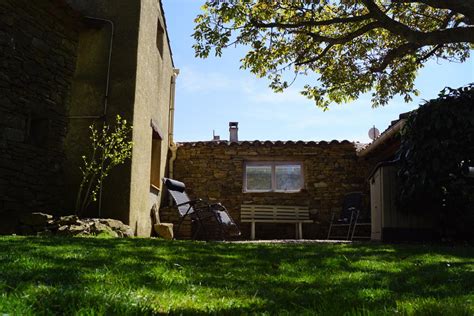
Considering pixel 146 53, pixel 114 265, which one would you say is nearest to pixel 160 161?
→ pixel 146 53

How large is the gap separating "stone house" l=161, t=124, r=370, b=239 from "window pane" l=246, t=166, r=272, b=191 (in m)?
Result: 0.03

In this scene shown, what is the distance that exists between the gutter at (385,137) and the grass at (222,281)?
14.7ft

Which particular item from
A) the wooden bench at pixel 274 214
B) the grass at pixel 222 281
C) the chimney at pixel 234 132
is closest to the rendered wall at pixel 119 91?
the grass at pixel 222 281

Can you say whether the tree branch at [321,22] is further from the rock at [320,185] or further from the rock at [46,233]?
the rock at [320,185]

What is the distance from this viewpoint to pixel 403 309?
A: 6.77 ft

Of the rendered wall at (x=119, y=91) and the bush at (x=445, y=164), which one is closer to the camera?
the bush at (x=445, y=164)

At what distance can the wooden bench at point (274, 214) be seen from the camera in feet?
39.2

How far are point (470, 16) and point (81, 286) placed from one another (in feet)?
11.6

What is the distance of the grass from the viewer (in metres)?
2.00

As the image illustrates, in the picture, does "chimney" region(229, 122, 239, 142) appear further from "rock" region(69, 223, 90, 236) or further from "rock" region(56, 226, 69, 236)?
A: "rock" region(56, 226, 69, 236)

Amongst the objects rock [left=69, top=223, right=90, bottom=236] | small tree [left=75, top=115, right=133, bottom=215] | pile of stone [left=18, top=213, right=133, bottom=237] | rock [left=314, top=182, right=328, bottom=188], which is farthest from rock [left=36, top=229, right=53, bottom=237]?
rock [left=314, top=182, right=328, bottom=188]

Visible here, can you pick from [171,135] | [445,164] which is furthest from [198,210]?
[445,164]

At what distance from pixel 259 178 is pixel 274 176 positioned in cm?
40

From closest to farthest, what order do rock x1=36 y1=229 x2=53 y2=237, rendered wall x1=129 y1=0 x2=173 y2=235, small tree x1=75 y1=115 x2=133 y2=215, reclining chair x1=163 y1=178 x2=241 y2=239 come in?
1. rock x1=36 y1=229 x2=53 y2=237
2. small tree x1=75 y1=115 x2=133 y2=215
3. rendered wall x1=129 y1=0 x2=173 y2=235
4. reclining chair x1=163 y1=178 x2=241 y2=239
